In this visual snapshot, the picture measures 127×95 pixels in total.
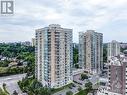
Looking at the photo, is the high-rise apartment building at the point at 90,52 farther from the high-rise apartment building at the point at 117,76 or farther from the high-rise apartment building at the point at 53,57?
the high-rise apartment building at the point at 117,76

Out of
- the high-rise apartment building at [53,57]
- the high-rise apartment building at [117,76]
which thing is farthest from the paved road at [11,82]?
the high-rise apartment building at [117,76]

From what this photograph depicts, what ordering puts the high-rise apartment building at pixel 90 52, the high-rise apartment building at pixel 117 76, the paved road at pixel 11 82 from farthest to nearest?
the high-rise apartment building at pixel 90 52 → the paved road at pixel 11 82 → the high-rise apartment building at pixel 117 76

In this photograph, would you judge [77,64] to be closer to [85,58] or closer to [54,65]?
[85,58]

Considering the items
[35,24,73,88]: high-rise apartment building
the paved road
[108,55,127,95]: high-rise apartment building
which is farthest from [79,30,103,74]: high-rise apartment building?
[108,55,127,95]: high-rise apartment building

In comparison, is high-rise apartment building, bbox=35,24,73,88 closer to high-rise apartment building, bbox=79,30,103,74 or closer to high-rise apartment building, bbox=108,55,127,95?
high-rise apartment building, bbox=79,30,103,74

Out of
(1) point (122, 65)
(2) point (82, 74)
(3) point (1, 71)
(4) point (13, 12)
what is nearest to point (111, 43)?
(2) point (82, 74)

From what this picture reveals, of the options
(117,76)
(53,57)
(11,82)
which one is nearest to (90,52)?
(53,57)
